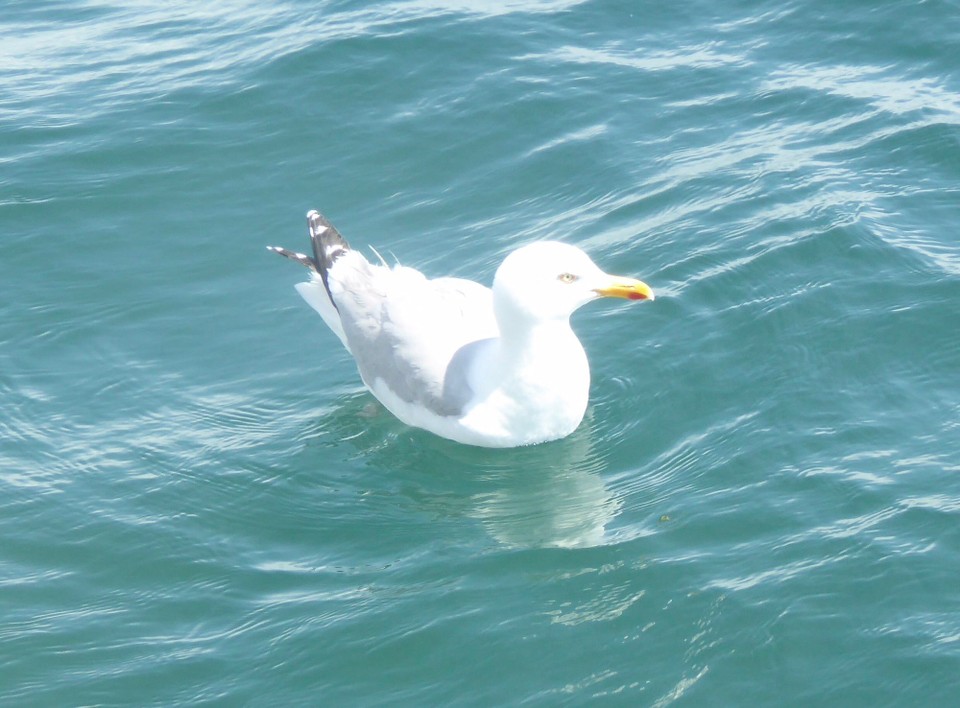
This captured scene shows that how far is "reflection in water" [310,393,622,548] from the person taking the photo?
6.59 meters

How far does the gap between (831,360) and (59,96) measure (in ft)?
25.2

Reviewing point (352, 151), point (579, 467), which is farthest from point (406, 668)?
point (352, 151)

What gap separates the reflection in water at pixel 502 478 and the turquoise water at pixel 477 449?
0.08 ft

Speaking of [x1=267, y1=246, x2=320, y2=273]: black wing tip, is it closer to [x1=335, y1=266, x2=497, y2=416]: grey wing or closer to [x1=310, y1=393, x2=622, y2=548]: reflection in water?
[x1=335, y1=266, x2=497, y2=416]: grey wing

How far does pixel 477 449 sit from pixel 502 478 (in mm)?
339

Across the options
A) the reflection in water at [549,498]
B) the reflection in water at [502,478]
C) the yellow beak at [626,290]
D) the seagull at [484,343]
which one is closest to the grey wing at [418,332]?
the seagull at [484,343]

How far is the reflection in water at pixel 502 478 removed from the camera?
6.59 m

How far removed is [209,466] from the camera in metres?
7.35

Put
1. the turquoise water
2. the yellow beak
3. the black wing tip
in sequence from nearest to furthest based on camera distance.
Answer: the turquoise water
the yellow beak
the black wing tip

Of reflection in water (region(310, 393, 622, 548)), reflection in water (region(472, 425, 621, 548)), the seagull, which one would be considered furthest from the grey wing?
reflection in water (region(472, 425, 621, 548))

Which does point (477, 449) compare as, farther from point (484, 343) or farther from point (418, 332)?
point (418, 332)

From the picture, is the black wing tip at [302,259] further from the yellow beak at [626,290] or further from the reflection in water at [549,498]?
the yellow beak at [626,290]

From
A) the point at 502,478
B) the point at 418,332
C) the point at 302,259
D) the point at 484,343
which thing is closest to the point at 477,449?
the point at 502,478

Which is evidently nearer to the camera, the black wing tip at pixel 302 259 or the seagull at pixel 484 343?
the seagull at pixel 484 343
